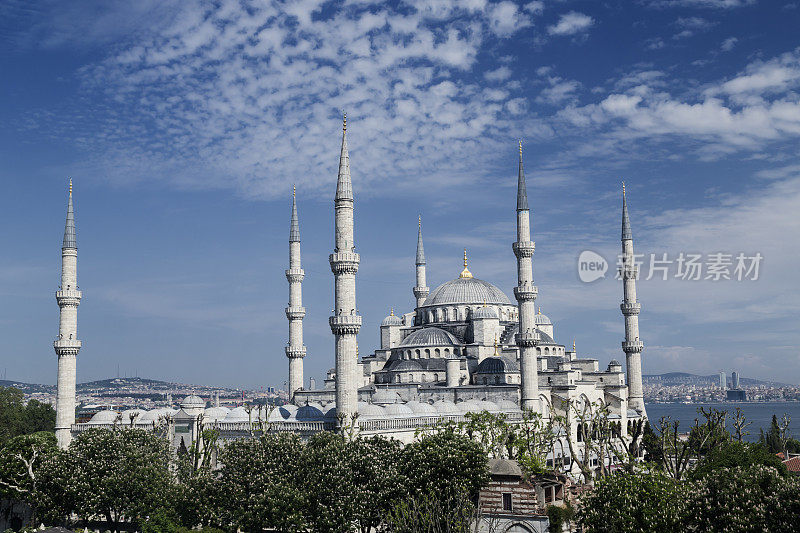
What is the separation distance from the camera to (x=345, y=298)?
37719mm

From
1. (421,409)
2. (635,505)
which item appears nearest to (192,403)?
(421,409)

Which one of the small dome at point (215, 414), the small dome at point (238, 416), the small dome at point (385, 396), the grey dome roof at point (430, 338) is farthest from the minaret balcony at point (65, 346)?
the grey dome roof at point (430, 338)

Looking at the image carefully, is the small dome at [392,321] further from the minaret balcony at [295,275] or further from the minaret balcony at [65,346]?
the minaret balcony at [65,346]

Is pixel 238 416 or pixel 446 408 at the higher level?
pixel 446 408

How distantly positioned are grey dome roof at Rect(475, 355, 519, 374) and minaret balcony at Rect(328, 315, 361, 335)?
17.7 meters

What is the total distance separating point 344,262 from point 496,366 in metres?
18.9

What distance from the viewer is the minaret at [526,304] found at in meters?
47.8

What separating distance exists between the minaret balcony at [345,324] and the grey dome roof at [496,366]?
696 inches

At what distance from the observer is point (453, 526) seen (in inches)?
995

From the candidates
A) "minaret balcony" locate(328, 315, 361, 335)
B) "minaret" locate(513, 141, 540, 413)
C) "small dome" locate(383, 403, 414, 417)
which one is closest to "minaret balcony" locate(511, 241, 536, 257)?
"minaret" locate(513, 141, 540, 413)

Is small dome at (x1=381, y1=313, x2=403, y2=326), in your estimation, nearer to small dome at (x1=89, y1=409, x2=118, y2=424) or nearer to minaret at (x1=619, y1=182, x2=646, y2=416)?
minaret at (x1=619, y1=182, x2=646, y2=416)

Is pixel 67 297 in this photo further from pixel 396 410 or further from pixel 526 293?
pixel 526 293

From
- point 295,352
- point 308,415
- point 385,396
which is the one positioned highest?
point 295,352

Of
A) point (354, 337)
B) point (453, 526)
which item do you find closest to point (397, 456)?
point (453, 526)
